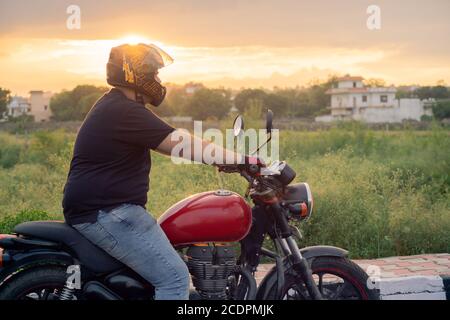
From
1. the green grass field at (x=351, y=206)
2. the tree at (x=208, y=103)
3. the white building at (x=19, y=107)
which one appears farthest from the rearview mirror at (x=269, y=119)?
the white building at (x=19, y=107)

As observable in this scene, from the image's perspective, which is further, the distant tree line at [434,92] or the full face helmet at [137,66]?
the distant tree line at [434,92]

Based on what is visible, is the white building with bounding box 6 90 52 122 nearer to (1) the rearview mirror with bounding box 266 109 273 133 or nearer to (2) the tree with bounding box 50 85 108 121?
(2) the tree with bounding box 50 85 108 121

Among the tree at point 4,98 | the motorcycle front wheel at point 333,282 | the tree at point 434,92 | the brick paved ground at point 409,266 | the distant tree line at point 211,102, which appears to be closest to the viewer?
the motorcycle front wheel at point 333,282

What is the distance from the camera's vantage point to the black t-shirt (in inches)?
136

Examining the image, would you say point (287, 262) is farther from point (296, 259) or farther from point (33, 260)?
point (33, 260)

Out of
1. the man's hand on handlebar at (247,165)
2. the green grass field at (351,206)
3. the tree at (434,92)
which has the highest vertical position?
the tree at (434,92)

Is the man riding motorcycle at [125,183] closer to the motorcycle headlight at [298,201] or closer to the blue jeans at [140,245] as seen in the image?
the blue jeans at [140,245]

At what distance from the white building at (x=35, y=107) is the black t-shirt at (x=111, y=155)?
1176 inches

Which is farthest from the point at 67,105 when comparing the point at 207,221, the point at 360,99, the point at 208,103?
the point at 360,99

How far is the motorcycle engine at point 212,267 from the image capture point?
3750 millimetres

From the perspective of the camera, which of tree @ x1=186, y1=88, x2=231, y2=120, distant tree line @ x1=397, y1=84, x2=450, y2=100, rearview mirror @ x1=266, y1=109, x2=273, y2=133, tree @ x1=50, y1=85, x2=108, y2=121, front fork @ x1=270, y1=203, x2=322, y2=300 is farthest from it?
distant tree line @ x1=397, y1=84, x2=450, y2=100

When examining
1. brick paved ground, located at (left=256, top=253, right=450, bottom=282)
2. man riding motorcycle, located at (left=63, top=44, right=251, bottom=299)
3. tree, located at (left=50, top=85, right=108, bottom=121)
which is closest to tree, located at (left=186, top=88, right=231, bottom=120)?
tree, located at (left=50, top=85, right=108, bottom=121)

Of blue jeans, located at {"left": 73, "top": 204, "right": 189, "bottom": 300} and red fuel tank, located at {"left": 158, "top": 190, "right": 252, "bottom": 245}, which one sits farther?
red fuel tank, located at {"left": 158, "top": 190, "right": 252, "bottom": 245}
